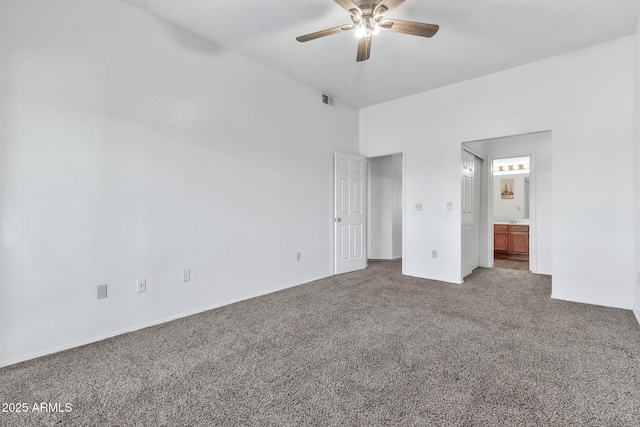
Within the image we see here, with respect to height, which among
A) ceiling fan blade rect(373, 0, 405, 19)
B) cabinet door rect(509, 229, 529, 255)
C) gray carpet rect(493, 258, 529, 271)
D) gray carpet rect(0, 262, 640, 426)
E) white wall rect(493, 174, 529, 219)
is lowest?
gray carpet rect(0, 262, 640, 426)

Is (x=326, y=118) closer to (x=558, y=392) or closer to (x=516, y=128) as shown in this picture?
(x=516, y=128)

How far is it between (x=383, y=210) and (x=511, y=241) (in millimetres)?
2780

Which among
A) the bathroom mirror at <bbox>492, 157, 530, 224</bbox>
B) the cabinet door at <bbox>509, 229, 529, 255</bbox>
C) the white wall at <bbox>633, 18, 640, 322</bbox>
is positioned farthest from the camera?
the bathroom mirror at <bbox>492, 157, 530, 224</bbox>

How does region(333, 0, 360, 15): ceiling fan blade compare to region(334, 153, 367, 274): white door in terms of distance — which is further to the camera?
region(334, 153, 367, 274): white door

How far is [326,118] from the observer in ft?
15.3

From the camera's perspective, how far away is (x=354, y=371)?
1.96 metres

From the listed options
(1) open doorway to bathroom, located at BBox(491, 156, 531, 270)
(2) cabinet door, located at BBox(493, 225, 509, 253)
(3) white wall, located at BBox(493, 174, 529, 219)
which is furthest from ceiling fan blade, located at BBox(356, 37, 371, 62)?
(3) white wall, located at BBox(493, 174, 529, 219)

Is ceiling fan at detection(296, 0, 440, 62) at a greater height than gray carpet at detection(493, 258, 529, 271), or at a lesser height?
greater

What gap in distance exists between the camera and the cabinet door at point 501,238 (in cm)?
628

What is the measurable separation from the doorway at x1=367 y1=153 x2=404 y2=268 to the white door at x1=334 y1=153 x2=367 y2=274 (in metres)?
1.03

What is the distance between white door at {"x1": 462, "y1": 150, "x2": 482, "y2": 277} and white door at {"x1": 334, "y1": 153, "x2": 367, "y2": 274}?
5.21 ft

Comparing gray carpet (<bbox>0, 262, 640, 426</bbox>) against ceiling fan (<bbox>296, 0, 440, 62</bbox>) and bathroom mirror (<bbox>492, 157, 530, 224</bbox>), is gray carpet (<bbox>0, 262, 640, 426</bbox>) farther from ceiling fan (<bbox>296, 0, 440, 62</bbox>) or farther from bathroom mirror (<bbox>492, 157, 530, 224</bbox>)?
bathroom mirror (<bbox>492, 157, 530, 224</bbox>)

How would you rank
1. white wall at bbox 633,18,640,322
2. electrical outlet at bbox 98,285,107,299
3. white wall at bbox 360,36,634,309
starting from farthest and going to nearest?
white wall at bbox 360,36,634,309, white wall at bbox 633,18,640,322, electrical outlet at bbox 98,285,107,299

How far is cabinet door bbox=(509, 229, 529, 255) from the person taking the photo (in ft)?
19.9
